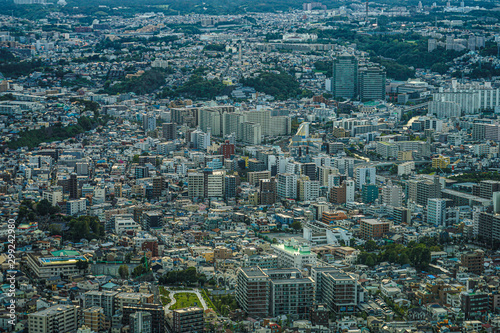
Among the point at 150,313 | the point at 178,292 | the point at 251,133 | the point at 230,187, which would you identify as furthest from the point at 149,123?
the point at 150,313

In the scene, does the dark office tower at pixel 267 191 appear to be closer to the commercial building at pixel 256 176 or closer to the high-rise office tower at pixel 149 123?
the commercial building at pixel 256 176

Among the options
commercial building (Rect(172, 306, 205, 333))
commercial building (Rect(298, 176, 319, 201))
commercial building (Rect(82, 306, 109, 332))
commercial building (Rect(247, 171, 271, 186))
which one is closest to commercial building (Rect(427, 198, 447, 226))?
commercial building (Rect(298, 176, 319, 201))

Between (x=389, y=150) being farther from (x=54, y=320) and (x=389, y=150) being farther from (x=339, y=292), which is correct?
(x=54, y=320)

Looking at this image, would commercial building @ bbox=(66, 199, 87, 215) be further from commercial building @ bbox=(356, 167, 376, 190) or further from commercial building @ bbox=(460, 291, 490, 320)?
commercial building @ bbox=(460, 291, 490, 320)

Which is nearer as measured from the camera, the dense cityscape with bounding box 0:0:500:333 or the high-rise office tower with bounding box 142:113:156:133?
the dense cityscape with bounding box 0:0:500:333

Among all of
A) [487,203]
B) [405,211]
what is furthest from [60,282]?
[487,203]
